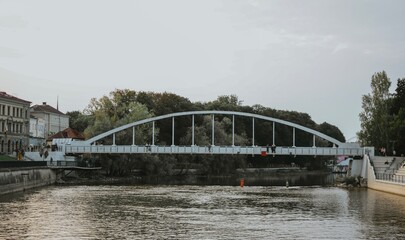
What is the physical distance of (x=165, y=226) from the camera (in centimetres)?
3553

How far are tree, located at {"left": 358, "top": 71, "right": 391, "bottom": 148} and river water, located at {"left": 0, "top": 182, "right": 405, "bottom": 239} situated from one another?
35.2 metres

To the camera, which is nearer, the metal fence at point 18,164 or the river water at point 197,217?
the river water at point 197,217

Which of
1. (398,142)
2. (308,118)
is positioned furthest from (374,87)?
(308,118)

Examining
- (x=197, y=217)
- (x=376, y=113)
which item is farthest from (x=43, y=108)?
(x=197, y=217)

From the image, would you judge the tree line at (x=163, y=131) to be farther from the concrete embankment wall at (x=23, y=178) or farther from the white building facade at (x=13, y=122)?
the concrete embankment wall at (x=23, y=178)

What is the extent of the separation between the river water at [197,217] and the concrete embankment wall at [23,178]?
2.50 m

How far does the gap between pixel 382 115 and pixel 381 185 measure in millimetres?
22689

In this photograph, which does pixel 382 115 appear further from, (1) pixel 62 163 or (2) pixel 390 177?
(1) pixel 62 163

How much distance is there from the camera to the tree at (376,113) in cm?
9188

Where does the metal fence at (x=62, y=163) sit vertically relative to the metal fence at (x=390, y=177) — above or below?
above

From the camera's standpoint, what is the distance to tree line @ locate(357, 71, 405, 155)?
89.7m

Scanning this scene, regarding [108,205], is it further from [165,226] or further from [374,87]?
[374,87]

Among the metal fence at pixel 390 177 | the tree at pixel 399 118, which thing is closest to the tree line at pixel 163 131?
the tree at pixel 399 118

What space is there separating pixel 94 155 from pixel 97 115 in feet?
33.2
